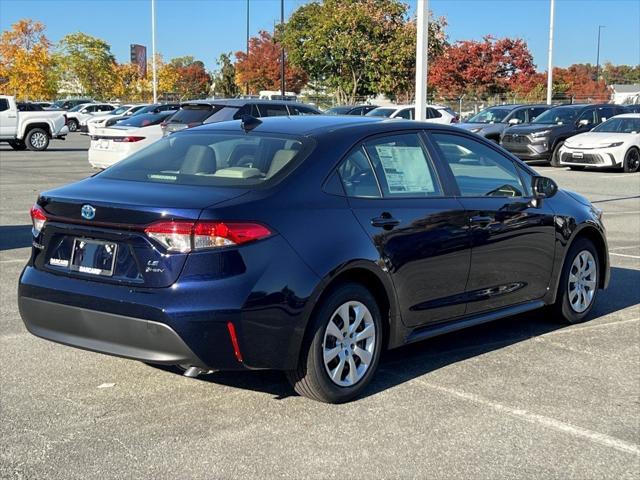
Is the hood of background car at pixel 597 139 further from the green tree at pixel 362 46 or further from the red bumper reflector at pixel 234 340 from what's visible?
the green tree at pixel 362 46

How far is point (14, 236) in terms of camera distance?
10.7 meters

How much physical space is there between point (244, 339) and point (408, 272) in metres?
1.26

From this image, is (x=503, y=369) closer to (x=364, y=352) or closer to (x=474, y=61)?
(x=364, y=352)

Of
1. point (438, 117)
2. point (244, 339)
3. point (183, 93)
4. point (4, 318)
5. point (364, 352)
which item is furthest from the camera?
point (183, 93)

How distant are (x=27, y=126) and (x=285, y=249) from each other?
26.6 meters

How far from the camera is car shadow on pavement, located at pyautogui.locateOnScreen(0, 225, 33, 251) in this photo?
10023 millimetres

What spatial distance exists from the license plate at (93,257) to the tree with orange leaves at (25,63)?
204 ft

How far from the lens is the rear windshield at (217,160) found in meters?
4.88

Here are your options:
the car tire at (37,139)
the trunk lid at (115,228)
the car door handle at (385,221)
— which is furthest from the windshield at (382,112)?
the trunk lid at (115,228)

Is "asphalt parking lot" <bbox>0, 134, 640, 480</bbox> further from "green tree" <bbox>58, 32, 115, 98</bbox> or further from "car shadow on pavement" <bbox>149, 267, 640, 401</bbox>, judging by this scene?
"green tree" <bbox>58, 32, 115, 98</bbox>

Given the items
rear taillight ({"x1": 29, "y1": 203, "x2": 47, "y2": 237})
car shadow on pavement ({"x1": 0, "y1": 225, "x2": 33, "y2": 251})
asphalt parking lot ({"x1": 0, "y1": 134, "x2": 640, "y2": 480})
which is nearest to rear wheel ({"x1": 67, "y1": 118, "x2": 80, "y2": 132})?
car shadow on pavement ({"x1": 0, "y1": 225, "x2": 33, "y2": 251})

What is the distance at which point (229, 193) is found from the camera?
459cm

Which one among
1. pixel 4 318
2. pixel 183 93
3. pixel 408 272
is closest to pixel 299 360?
pixel 408 272

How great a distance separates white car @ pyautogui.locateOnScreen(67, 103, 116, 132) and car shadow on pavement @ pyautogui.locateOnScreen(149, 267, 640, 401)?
44.4 meters
